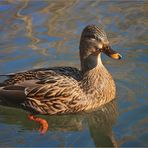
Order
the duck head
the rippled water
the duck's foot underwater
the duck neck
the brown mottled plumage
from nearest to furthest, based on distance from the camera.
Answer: the rippled water
the duck's foot underwater
the duck head
the brown mottled plumage
the duck neck

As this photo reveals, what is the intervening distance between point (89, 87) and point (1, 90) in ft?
4.44

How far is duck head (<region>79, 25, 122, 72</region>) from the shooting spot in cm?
781

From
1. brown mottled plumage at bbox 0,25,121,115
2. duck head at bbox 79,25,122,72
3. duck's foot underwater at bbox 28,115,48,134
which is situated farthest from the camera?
brown mottled plumage at bbox 0,25,121,115

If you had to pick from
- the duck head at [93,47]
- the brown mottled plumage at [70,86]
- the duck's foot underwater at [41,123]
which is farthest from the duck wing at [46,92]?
the duck head at [93,47]

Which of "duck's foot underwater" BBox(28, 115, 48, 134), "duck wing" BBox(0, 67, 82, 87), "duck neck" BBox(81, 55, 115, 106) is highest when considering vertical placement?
"duck wing" BBox(0, 67, 82, 87)

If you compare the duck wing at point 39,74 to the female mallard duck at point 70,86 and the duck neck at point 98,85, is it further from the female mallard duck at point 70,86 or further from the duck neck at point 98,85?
the duck neck at point 98,85

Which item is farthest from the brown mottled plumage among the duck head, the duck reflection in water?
the duck reflection in water

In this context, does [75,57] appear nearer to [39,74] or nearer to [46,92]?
[39,74]

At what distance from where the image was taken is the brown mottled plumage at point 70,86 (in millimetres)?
7922

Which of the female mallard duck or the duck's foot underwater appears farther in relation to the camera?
the female mallard duck

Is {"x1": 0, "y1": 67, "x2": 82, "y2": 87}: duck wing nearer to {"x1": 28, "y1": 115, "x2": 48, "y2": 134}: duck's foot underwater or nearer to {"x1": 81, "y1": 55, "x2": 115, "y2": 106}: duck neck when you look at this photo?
{"x1": 81, "y1": 55, "x2": 115, "y2": 106}: duck neck

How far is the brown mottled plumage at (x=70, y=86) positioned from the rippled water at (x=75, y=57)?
0.19 metres

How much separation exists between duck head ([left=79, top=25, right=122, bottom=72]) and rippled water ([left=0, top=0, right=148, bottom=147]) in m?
0.73

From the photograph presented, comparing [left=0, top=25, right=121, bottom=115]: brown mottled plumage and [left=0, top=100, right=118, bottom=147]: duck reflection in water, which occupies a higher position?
[left=0, top=25, right=121, bottom=115]: brown mottled plumage
